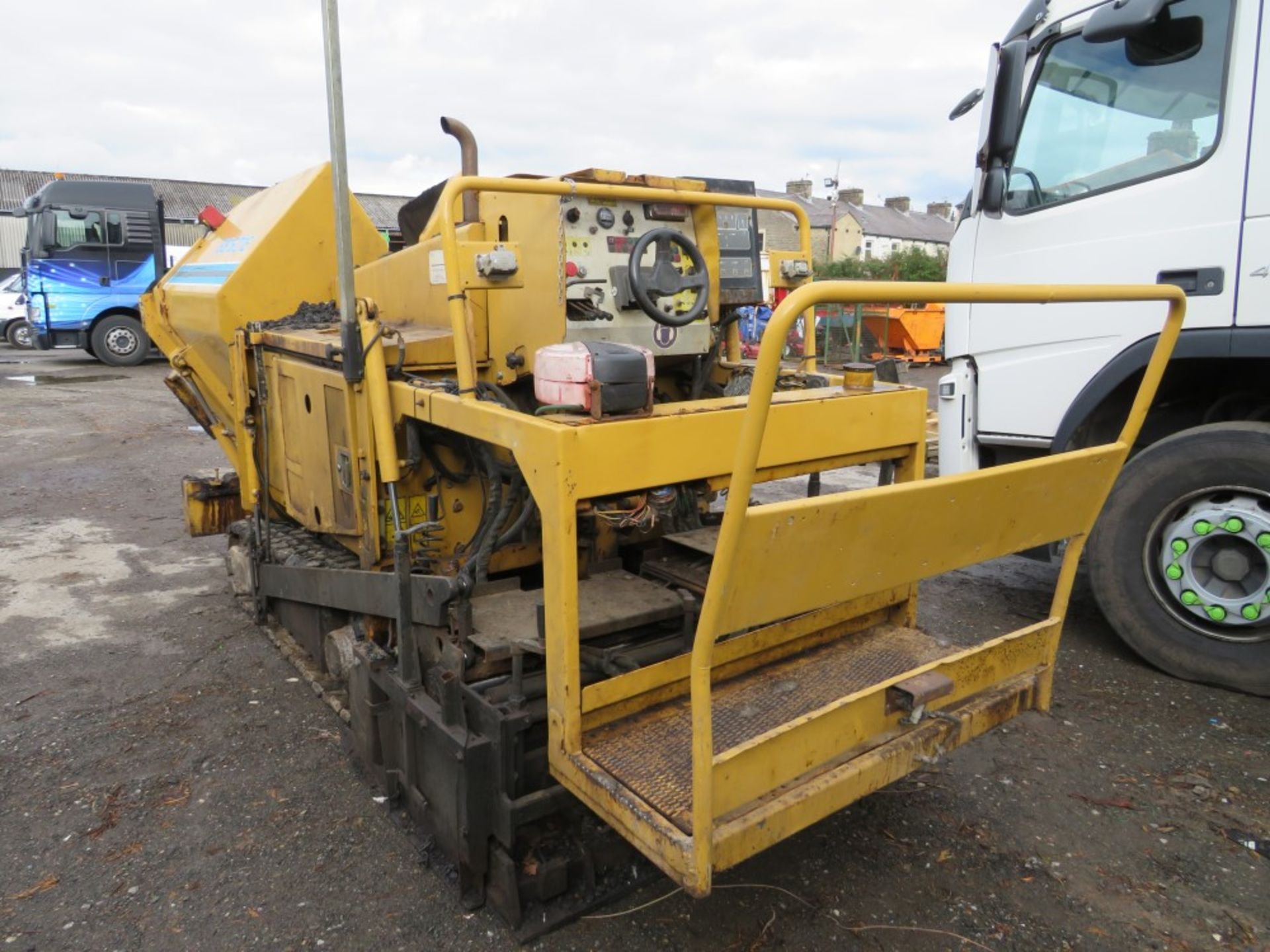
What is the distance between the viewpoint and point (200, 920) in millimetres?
2488

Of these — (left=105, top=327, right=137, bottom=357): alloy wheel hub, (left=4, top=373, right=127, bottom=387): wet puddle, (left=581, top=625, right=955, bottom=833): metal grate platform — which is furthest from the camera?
(left=105, top=327, right=137, bottom=357): alloy wheel hub

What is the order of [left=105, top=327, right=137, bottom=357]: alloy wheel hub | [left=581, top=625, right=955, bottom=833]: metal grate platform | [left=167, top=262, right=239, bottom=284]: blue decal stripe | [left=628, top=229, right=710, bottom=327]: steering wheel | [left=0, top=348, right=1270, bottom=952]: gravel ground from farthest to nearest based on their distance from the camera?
[left=105, top=327, right=137, bottom=357]: alloy wheel hub
[left=167, top=262, right=239, bottom=284]: blue decal stripe
[left=628, top=229, right=710, bottom=327]: steering wheel
[left=0, top=348, right=1270, bottom=952]: gravel ground
[left=581, top=625, right=955, bottom=833]: metal grate platform

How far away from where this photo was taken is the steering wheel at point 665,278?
3037 mm

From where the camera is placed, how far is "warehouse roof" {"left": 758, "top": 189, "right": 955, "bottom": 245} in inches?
1812

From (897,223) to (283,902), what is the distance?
5335 cm

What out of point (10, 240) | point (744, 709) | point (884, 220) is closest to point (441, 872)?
point (744, 709)

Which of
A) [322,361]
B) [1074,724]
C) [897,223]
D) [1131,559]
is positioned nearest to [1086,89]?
[1131,559]

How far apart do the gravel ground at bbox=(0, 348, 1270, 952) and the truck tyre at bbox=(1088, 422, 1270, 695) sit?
18 centimetres

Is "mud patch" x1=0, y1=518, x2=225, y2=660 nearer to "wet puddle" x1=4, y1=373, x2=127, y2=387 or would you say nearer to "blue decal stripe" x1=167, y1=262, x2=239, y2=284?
"blue decal stripe" x1=167, y1=262, x2=239, y2=284

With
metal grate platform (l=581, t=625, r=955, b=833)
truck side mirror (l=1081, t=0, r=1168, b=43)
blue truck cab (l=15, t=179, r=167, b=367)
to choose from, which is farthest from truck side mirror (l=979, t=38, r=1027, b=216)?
blue truck cab (l=15, t=179, r=167, b=367)

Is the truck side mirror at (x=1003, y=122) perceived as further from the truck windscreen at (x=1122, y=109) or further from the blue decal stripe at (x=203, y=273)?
the blue decal stripe at (x=203, y=273)

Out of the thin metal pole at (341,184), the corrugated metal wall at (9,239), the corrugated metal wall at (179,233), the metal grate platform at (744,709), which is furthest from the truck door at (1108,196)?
the corrugated metal wall at (9,239)

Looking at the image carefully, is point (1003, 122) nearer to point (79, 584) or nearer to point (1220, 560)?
point (1220, 560)

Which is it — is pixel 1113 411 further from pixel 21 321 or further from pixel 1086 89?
pixel 21 321
